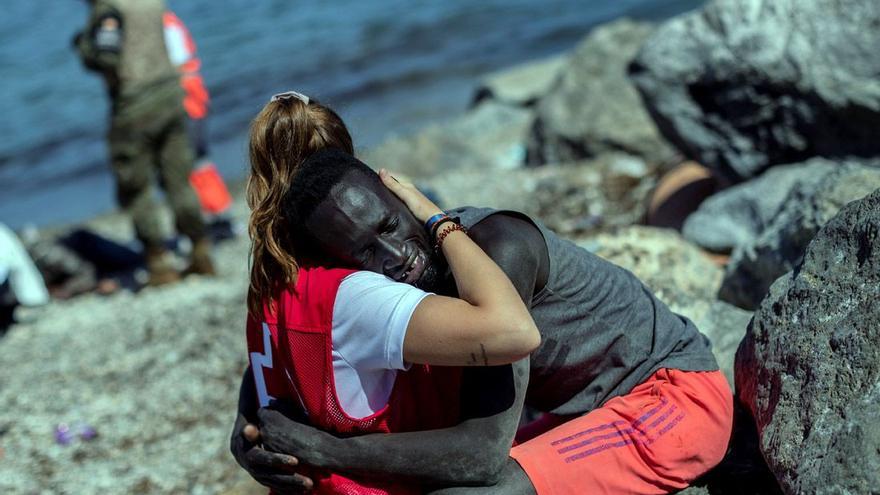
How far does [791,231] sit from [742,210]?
162 cm

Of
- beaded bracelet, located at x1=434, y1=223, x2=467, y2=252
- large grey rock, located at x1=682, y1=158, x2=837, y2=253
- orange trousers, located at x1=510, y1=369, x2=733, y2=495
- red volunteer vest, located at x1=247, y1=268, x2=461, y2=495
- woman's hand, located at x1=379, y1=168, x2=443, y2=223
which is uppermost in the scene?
woman's hand, located at x1=379, y1=168, x2=443, y2=223

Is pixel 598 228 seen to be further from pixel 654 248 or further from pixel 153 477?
pixel 153 477

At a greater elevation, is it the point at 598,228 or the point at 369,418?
the point at 369,418

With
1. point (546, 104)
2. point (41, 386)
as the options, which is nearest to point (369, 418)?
point (41, 386)

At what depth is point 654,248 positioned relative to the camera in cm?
462

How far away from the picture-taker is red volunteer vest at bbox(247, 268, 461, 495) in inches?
105

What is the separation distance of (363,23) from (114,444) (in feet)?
51.3

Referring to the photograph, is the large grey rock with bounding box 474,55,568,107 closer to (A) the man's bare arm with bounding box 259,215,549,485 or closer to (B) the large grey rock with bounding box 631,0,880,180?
(B) the large grey rock with bounding box 631,0,880,180

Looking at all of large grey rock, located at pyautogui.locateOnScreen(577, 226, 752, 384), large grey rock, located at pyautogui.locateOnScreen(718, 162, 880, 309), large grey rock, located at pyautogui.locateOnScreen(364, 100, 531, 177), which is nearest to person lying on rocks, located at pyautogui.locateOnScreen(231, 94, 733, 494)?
large grey rock, located at pyautogui.locateOnScreen(577, 226, 752, 384)

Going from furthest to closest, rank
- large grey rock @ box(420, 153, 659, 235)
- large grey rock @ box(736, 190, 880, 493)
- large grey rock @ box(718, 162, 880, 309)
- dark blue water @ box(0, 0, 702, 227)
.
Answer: dark blue water @ box(0, 0, 702, 227)
large grey rock @ box(420, 153, 659, 235)
large grey rock @ box(718, 162, 880, 309)
large grey rock @ box(736, 190, 880, 493)

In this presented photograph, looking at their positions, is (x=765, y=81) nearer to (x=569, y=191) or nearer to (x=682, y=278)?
(x=682, y=278)

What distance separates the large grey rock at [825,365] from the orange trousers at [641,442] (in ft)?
0.51

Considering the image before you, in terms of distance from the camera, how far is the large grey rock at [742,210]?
5582mm

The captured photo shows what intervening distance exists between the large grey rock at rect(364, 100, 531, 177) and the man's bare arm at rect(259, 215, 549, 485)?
734 cm
